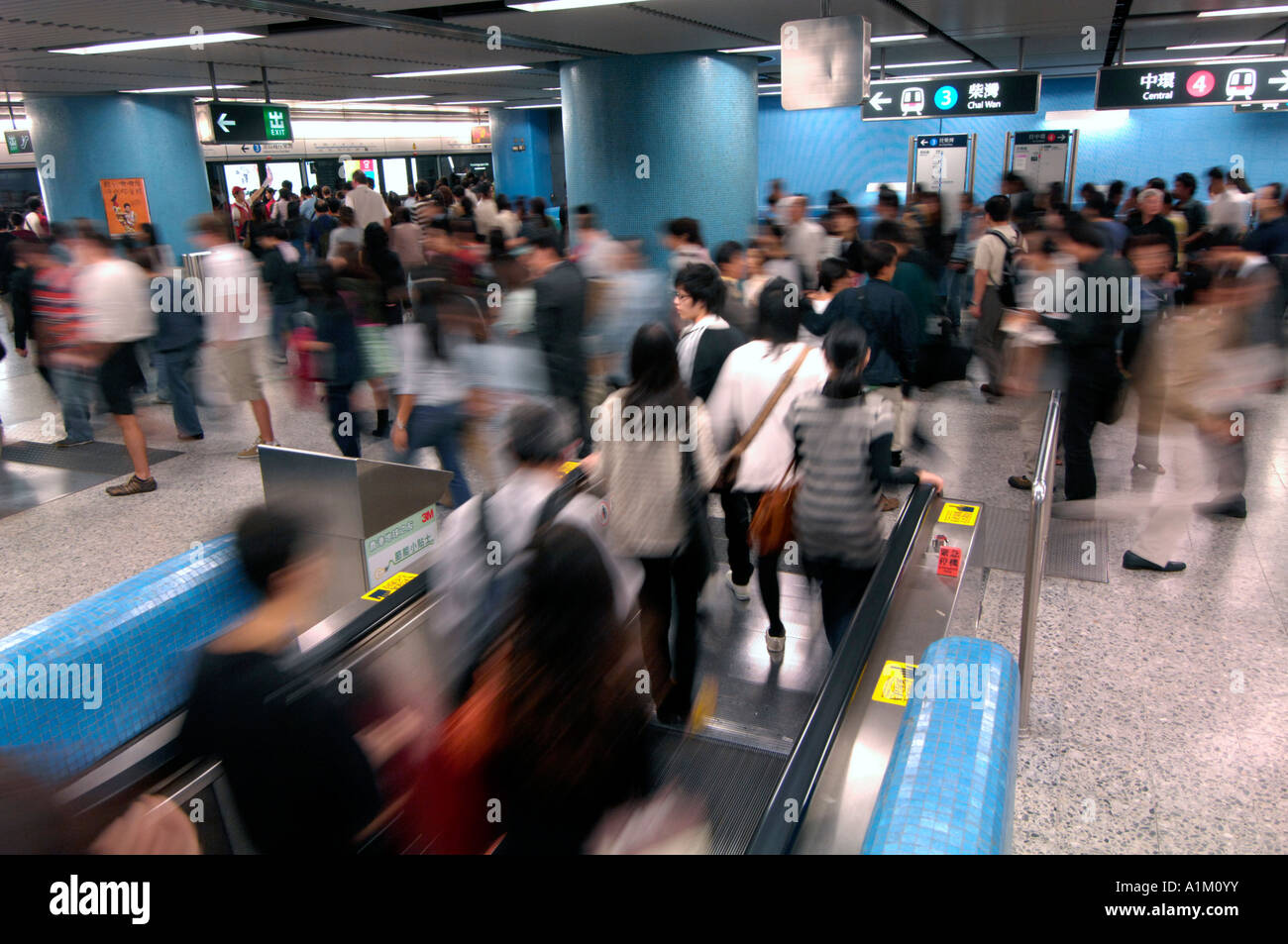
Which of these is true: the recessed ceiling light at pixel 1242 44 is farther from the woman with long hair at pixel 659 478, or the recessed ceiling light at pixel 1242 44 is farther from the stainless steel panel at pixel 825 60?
the woman with long hair at pixel 659 478

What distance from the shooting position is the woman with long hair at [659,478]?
307 cm

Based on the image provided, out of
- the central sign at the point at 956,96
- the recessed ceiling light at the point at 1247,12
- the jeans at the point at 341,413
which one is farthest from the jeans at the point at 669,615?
the recessed ceiling light at the point at 1247,12

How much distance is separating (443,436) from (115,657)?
94.7 inches

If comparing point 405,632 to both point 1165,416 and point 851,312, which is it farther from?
point 1165,416

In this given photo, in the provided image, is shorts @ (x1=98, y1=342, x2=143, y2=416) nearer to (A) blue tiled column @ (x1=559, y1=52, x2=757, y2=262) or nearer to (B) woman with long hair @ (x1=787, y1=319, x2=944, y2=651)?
(B) woman with long hair @ (x1=787, y1=319, x2=944, y2=651)

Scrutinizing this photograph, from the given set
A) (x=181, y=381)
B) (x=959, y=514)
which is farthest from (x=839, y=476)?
(x=181, y=381)

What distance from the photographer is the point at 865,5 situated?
715cm

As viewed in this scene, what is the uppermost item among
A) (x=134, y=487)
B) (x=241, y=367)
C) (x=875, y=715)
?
(x=241, y=367)

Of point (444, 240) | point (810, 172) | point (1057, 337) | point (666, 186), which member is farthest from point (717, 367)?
point (810, 172)

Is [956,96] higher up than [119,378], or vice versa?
[956,96]

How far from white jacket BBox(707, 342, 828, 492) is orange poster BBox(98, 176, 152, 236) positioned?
11123mm

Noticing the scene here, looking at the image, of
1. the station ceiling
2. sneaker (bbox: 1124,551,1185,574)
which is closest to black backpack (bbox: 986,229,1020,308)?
the station ceiling

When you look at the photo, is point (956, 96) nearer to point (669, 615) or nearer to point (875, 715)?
point (669, 615)

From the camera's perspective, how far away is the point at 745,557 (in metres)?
4.46
